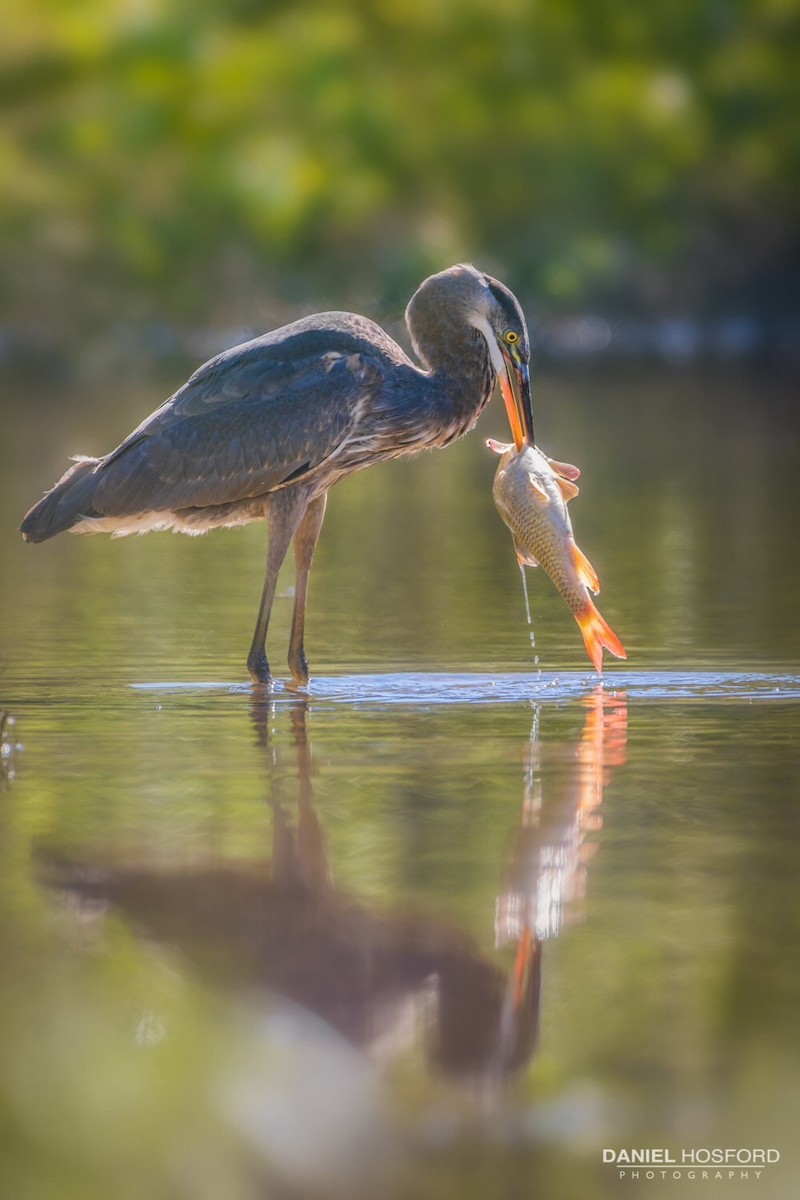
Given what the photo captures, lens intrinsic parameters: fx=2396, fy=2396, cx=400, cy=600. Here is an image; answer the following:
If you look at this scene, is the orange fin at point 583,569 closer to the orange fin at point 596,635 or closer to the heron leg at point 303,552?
the orange fin at point 596,635

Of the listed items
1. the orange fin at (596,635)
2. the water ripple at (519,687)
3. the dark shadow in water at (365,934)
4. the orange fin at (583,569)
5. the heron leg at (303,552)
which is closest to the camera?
the dark shadow in water at (365,934)

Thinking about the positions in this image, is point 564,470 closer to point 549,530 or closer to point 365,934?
point 549,530

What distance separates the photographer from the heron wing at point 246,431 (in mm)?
8805

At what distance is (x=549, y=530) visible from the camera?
8.40m

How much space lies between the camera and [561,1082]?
4277 mm

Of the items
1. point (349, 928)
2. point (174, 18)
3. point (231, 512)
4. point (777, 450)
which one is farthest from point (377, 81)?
point (349, 928)

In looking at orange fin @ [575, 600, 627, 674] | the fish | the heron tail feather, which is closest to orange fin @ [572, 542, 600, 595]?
the fish

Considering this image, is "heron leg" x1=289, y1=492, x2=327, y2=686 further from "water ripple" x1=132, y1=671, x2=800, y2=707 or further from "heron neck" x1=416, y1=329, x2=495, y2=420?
"heron neck" x1=416, y1=329, x2=495, y2=420

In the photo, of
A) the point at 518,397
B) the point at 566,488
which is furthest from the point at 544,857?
the point at 518,397

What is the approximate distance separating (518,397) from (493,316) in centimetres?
33

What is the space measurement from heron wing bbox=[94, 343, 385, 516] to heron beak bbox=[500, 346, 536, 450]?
0.48 meters

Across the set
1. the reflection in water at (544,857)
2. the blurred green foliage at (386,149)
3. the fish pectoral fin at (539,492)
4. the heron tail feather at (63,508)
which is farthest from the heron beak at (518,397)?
the blurred green foliage at (386,149)

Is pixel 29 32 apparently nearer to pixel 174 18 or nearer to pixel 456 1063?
pixel 174 18

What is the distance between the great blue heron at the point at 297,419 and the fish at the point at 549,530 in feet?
0.74
